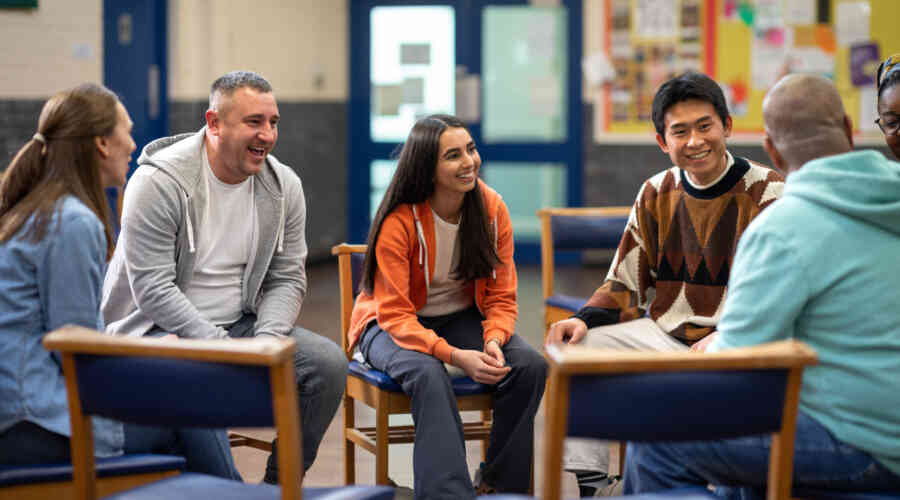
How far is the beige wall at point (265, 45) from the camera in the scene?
6.23 meters

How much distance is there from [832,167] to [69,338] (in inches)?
50.3

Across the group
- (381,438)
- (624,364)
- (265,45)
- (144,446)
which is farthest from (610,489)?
(265,45)

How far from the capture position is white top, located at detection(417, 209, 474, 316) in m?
2.72

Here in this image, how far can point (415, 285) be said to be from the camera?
2.72 m

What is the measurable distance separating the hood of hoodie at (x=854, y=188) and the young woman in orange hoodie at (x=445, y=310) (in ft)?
3.42

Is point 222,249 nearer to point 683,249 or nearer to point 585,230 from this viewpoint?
point 683,249

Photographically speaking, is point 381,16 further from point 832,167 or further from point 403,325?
point 832,167

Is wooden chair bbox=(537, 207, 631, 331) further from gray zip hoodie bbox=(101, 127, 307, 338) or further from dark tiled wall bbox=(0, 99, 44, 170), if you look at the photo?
dark tiled wall bbox=(0, 99, 44, 170)

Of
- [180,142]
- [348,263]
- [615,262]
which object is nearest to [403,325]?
[348,263]

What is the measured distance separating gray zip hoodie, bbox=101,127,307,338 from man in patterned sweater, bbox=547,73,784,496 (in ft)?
2.61

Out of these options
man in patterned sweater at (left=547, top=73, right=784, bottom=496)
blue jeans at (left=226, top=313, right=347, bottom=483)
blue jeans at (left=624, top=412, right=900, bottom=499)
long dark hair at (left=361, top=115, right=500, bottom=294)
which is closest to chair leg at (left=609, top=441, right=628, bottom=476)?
man in patterned sweater at (left=547, top=73, right=784, bottom=496)

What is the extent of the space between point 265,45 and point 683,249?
478 centimetres

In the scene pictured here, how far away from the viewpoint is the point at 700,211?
2553 millimetres

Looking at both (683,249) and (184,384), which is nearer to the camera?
(184,384)
